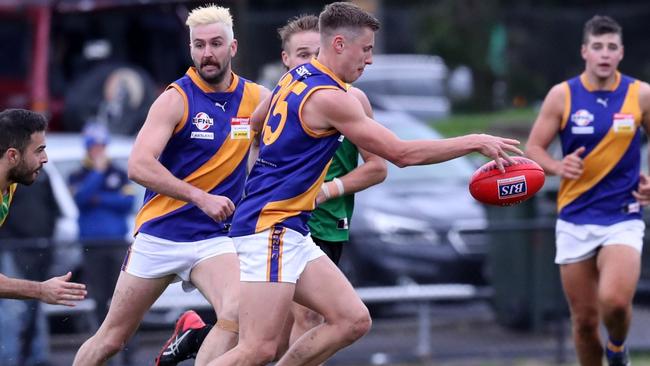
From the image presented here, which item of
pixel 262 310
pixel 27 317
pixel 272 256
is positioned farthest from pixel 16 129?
pixel 27 317

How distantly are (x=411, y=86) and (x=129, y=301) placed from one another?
58.4ft

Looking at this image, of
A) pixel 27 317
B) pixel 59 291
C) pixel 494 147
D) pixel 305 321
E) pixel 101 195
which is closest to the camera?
pixel 494 147

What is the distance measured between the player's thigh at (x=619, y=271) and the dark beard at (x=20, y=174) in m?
3.98

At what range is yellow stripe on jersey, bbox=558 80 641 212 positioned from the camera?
972 cm

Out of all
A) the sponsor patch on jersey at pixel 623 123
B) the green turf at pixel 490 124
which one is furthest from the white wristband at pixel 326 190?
the green turf at pixel 490 124

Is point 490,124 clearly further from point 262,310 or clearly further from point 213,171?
point 262,310

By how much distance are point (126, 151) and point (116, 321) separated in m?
5.74

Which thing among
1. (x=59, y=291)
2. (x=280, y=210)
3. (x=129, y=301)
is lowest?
(x=129, y=301)

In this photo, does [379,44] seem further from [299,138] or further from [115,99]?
[299,138]

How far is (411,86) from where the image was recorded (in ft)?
84.2

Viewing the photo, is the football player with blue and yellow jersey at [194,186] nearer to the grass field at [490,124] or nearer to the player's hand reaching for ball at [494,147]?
the player's hand reaching for ball at [494,147]

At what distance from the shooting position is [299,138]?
7.66 m

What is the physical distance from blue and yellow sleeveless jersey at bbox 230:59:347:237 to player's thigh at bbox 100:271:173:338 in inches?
31.1

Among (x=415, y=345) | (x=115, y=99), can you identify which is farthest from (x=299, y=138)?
(x=115, y=99)
